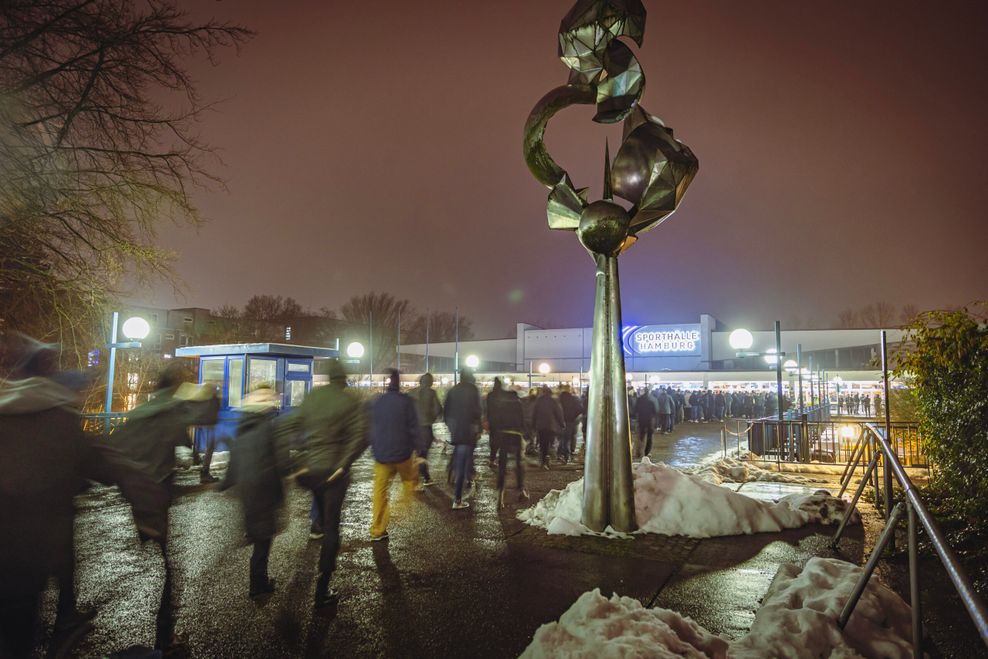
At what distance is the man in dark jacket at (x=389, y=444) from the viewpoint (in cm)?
629

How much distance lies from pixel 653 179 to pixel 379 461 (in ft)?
14.7

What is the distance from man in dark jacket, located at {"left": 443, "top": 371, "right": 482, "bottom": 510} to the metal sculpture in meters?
1.88

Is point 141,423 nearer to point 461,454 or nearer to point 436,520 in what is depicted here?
point 436,520

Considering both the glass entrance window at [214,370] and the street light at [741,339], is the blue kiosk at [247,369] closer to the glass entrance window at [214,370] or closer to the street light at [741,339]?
the glass entrance window at [214,370]

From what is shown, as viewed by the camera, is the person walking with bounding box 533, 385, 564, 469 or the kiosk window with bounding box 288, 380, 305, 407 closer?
the person walking with bounding box 533, 385, 564, 469

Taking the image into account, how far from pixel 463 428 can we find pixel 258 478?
4.00 meters

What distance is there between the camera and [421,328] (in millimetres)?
78688

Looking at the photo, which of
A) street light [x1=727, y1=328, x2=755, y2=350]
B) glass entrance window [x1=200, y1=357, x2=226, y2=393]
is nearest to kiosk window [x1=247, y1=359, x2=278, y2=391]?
glass entrance window [x1=200, y1=357, x2=226, y2=393]

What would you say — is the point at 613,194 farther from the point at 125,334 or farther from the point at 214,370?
the point at 214,370

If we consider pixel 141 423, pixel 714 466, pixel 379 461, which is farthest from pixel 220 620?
pixel 714 466

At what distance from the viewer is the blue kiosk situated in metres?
13.6

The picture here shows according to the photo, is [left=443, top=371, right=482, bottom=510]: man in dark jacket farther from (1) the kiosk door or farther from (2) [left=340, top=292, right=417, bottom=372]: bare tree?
(2) [left=340, top=292, right=417, bottom=372]: bare tree

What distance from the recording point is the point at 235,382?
13906 millimetres

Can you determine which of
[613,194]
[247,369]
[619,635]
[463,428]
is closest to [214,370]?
[247,369]
